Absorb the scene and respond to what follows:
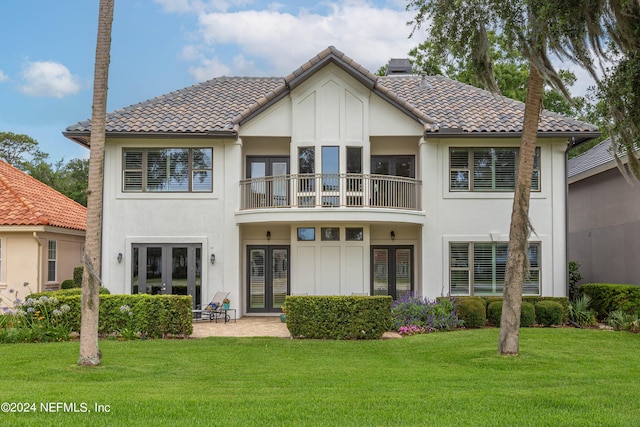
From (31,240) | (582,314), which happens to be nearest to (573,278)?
(582,314)

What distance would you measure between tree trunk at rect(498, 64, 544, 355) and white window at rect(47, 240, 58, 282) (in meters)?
15.5

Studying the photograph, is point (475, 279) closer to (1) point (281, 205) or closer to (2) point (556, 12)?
(1) point (281, 205)

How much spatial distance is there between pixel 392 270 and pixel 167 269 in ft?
23.4

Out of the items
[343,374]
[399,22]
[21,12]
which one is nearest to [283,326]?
[343,374]

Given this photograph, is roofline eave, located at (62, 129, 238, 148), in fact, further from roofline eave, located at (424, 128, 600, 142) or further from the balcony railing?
roofline eave, located at (424, 128, 600, 142)

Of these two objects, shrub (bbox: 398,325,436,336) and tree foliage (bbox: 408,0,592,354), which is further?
shrub (bbox: 398,325,436,336)

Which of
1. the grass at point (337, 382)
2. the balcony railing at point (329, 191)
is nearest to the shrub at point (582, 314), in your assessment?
the grass at point (337, 382)

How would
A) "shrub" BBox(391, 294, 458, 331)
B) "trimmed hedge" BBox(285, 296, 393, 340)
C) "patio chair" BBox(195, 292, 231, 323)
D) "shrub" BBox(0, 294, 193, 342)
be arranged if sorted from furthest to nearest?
"patio chair" BBox(195, 292, 231, 323) → "shrub" BBox(391, 294, 458, 331) → "trimmed hedge" BBox(285, 296, 393, 340) → "shrub" BBox(0, 294, 193, 342)

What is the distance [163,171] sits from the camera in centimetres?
1947

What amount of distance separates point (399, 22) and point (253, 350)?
7.40m

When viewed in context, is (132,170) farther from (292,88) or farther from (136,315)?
(136,315)

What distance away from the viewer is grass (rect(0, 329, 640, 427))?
7.21 meters

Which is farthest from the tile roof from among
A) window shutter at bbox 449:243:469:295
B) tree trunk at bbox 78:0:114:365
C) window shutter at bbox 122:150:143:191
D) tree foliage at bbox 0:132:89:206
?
tree foliage at bbox 0:132:89:206

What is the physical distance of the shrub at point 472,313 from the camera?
16.8 metres
